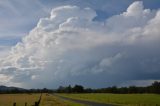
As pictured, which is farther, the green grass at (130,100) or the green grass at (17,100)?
the green grass at (130,100)

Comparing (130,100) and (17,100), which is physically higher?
(130,100)

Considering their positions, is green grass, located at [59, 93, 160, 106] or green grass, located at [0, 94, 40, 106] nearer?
green grass, located at [0, 94, 40, 106]

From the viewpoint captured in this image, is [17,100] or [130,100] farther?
[130,100]
